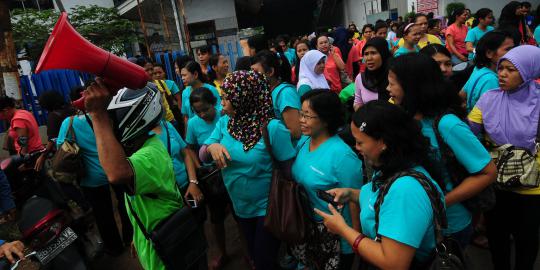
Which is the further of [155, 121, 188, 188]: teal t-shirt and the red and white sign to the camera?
the red and white sign

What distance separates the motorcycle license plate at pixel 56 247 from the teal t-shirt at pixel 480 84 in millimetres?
3441

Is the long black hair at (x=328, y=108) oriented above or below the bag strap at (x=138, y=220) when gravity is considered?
above

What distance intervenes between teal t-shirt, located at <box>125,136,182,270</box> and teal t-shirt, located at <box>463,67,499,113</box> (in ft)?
7.90

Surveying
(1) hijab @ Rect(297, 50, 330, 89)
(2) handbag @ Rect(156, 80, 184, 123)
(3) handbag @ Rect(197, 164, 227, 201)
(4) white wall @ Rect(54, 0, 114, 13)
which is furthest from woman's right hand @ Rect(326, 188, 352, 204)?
(4) white wall @ Rect(54, 0, 114, 13)

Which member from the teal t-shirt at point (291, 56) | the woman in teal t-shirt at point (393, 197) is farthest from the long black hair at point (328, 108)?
the teal t-shirt at point (291, 56)

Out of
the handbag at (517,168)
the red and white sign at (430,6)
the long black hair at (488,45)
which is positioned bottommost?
the handbag at (517,168)

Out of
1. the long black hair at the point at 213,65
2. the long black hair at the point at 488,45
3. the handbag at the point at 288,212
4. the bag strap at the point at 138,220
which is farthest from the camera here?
the long black hair at the point at 213,65

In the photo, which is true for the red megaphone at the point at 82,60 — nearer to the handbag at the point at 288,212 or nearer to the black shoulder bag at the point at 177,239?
the black shoulder bag at the point at 177,239

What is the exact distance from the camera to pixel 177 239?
1.98m

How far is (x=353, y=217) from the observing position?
2.11 m

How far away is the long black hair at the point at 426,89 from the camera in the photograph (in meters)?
1.81

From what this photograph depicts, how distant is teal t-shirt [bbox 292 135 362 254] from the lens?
207 cm

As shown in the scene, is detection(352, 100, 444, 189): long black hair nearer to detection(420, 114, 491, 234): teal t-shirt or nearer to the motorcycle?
detection(420, 114, 491, 234): teal t-shirt

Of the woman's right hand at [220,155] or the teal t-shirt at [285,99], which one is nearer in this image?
the woman's right hand at [220,155]
